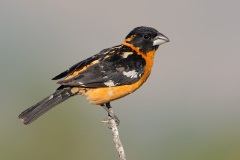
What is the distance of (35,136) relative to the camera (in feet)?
60.6

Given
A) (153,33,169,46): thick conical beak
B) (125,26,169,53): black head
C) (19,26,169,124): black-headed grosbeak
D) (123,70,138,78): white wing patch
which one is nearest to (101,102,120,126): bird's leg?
(19,26,169,124): black-headed grosbeak

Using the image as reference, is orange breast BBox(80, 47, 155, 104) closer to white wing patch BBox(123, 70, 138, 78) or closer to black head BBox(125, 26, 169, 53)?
white wing patch BBox(123, 70, 138, 78)

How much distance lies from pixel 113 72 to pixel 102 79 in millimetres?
233

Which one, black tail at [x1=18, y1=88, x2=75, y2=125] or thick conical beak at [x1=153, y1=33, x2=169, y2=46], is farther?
thick conical beak at [x1=153, y1=33, x2=169, y2=46]

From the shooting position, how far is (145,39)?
10.9m

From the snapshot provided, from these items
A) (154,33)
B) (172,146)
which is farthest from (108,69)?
(172,146)

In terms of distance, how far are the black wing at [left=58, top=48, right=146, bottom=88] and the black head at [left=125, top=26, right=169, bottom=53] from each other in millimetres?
278

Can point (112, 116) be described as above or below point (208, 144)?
above

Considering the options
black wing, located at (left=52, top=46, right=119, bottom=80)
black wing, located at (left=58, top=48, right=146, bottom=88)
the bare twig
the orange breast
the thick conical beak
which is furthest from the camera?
the thick conical beak

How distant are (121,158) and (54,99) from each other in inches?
67.4

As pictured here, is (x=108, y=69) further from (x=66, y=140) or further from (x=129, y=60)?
(x=66, y=140)

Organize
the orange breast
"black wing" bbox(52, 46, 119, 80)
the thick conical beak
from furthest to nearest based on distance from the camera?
the thick conical beak → "black wing" bbox(52, 46, 119, 80) → the orange breast

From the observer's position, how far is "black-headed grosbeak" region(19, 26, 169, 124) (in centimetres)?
1009

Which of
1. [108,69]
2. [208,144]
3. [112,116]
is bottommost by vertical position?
[208,144]
